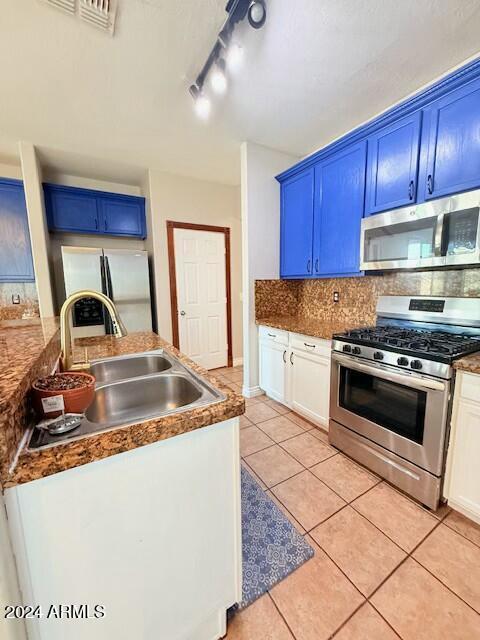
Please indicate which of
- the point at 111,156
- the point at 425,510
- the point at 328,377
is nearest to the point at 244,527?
the point at 425,510

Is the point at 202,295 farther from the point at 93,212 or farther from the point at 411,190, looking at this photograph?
the point at 411,190

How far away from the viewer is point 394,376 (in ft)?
5.42

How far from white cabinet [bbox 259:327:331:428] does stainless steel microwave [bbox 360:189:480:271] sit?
797 millimetres

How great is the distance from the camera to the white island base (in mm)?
655

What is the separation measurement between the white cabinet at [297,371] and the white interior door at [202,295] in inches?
47.7

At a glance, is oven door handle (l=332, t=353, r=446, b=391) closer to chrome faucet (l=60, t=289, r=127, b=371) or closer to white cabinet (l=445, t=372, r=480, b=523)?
white cabinet (l=445, t=372, r=480, b=523)

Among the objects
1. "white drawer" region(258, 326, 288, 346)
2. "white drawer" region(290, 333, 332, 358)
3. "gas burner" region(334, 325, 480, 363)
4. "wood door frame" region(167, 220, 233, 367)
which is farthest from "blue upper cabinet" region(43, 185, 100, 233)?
"gas burner" region(334, 325, 480, 363)

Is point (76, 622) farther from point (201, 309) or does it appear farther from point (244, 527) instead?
point (201, 309)

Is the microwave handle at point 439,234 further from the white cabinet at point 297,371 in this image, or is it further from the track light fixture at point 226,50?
the track light fixture at point 226,50

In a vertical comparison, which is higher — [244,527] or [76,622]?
[76,622]

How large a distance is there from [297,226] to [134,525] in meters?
2.74

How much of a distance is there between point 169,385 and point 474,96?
7.68ft

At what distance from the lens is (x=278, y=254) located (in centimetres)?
307

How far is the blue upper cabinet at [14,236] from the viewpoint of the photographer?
288cm
